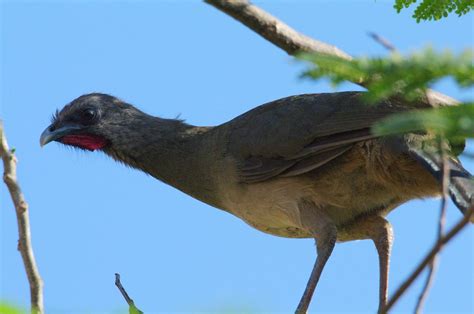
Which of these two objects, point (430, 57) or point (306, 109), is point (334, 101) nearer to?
point (306, 109)

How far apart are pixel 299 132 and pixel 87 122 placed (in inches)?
86.4

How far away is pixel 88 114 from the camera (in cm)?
727

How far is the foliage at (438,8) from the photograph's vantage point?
4.07 m

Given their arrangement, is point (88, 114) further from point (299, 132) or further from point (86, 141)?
point (299, 132)

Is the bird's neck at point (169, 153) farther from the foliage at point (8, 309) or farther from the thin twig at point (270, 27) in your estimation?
the foliage at point (8, 309)

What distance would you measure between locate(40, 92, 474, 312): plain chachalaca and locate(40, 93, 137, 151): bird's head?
0.8 inches

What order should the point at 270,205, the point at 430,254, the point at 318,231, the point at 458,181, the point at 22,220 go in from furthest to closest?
the point at 270,205 → the point at 318,231 → the point at 458,181 → the point at 22,220 → the point at 430,254

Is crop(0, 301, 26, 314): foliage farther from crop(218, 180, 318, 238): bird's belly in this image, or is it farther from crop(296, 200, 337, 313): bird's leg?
crop(218, 180, 318, 238): bird's belly

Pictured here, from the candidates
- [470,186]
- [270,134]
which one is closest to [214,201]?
[270,134]

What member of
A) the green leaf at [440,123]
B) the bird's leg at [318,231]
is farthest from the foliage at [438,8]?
the bird's leg at [318,231]

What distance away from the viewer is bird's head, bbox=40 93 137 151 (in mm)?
7188

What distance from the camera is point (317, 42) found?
5.48 m

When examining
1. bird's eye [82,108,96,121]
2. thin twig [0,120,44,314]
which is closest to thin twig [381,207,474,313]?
thin twig [0,120,44,314]

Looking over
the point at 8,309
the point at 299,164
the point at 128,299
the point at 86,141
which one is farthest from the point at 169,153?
the point at 8,309
